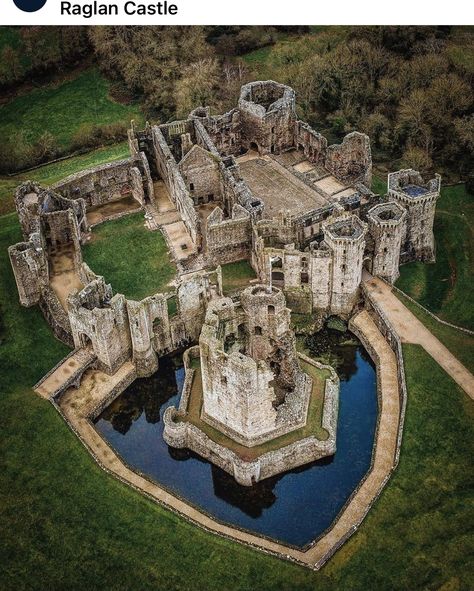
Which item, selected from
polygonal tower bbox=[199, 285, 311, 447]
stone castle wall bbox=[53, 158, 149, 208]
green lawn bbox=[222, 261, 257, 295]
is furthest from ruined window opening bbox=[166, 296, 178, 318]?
stone castle wall bbox=[53, 158, 149, 208]

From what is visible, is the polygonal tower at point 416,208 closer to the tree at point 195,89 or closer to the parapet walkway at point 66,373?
the parapet walkway at point 66,373

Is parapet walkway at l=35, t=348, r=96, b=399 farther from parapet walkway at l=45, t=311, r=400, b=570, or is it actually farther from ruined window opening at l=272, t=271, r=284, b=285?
ruined window opening at l=272, t=271, r=284, b=285

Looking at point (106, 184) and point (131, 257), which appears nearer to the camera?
point (131, 257)

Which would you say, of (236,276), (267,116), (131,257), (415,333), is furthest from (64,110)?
(415,333)

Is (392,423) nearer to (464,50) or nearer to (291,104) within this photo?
(291,104)

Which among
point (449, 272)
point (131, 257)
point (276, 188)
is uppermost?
point (276, 188)

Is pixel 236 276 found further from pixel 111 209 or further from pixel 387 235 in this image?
pixel 111 209
